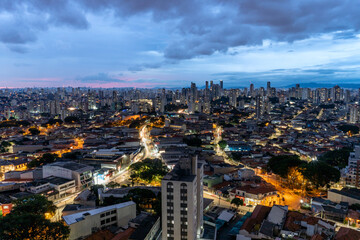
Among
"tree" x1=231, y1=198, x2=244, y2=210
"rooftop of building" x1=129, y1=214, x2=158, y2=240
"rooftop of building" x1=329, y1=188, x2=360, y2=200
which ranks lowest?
"tree" x1=231, y1=198, x2=244, y2=210

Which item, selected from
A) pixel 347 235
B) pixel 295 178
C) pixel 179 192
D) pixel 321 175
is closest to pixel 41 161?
pixel 179 192

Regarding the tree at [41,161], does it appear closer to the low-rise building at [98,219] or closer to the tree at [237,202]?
the low-rise building at [98,219]

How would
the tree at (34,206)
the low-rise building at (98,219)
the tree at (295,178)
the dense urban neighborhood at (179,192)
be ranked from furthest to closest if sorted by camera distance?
the tree at (295,178) → the tree at (34,206) → the low-rise building at (98,219) → the dense urban neighborhood at (179,192)

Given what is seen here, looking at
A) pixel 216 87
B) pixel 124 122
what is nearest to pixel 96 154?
pixel 124 122

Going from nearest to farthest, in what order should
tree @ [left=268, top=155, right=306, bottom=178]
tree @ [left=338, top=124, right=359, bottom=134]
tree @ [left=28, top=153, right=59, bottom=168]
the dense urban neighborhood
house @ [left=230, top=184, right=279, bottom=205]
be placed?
the dense urban neighborhood < house @ [left=230, top=184, right=279, bottom=205] < tree @ [left=268, top=155, right=306, bottom=178] < tree @ [left=28, top=153, right=59, bottom=168] < tree @ [left=338, top=124, right=359, bottom=134]

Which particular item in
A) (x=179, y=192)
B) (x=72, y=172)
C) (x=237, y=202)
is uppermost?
(x=179, y=192)

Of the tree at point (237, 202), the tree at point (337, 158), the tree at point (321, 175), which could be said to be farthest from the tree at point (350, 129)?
the tree at point (237, 202)

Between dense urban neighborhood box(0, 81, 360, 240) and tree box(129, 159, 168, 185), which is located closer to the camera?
dense urban neighborhood box(0, 81, 360, 240)

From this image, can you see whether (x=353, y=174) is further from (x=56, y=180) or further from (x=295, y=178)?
(x=56, y=180)

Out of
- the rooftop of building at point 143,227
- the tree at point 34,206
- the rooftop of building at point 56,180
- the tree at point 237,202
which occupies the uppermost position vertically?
the tree at point 34,206

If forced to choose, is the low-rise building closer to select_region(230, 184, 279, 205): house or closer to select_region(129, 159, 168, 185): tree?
select_region(129, 159, 168, 185): tree

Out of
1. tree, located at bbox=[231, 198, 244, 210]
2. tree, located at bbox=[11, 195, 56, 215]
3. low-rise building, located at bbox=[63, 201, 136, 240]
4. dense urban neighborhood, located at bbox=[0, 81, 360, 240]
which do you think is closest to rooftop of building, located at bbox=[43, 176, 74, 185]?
dense urban neighborhood, located at bbox=[0, 81, 360, 240]
